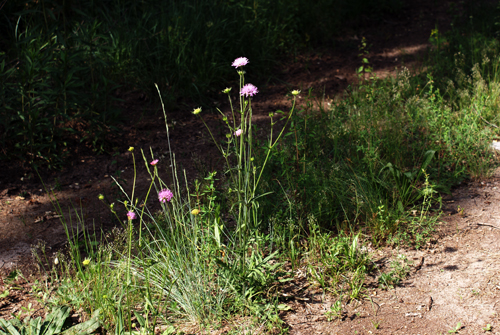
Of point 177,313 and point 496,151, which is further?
point 496,151

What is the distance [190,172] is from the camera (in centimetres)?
355

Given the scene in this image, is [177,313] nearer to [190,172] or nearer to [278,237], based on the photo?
[278,237]

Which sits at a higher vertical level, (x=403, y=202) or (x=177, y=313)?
(x=403, y=202)

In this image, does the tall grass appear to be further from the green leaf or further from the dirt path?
the dirt path

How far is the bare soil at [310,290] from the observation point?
2.04 m

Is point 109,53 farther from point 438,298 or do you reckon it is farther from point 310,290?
point 438,298

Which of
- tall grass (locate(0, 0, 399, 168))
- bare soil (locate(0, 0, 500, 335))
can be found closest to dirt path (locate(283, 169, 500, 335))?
bare soil (locate(0, 0, 500, 335))

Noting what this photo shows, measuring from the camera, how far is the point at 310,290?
225cm

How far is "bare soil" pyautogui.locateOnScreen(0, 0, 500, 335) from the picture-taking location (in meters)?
2.04

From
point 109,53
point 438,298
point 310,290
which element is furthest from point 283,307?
point 109,53

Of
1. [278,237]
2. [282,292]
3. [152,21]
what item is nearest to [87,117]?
[152,21]

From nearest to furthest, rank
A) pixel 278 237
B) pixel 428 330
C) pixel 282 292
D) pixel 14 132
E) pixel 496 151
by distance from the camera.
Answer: pixel 428 330 < pixel 282 292 < pixel 278 237 < pixel 496 151 < pixel 14 132

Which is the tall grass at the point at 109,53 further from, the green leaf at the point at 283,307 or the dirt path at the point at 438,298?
the dirt path at the point at 438,298

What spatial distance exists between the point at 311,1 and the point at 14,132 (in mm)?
4271
